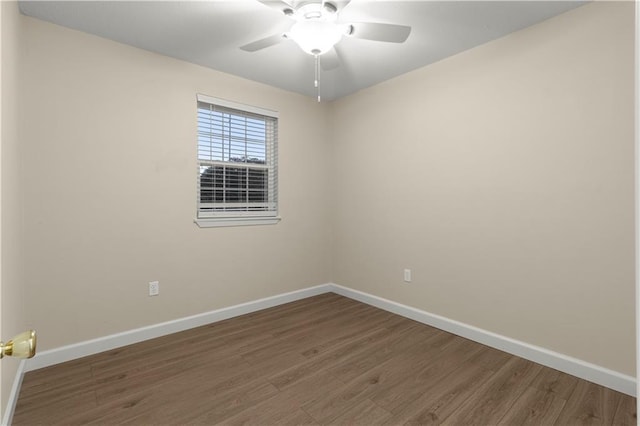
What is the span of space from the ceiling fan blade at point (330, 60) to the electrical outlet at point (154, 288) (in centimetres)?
243

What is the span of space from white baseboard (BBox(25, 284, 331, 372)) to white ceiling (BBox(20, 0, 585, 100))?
7.66 feet

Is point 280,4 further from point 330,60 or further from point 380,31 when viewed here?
point 330,60

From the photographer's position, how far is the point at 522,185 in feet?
7.61

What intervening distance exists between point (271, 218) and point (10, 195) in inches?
82.4

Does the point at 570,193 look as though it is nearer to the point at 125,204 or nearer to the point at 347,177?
the point at 347,177

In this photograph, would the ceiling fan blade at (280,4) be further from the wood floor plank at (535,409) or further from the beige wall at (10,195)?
the wood floor plank at (535,409)

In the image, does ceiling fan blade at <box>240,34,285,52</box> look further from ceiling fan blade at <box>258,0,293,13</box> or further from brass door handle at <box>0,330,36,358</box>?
brass door handle at <box>0,330,36,358</box>

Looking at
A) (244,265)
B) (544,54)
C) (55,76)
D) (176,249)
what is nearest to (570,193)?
(544,54)

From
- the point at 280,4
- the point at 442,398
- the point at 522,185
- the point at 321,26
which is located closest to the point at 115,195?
the point at 280,4

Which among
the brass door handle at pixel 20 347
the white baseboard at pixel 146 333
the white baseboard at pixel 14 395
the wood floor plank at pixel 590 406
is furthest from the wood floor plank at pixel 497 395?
the white baseboard at pixel 14 395

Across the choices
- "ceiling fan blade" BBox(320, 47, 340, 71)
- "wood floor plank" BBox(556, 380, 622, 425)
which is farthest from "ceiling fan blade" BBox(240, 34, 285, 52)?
"wood floor plank" BBox(556, 380, 622, 425)

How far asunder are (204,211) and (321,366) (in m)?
1.76

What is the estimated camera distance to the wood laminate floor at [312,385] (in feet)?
5.57

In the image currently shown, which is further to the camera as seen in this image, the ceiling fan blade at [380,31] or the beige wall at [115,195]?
the beige wall at [115,195]
